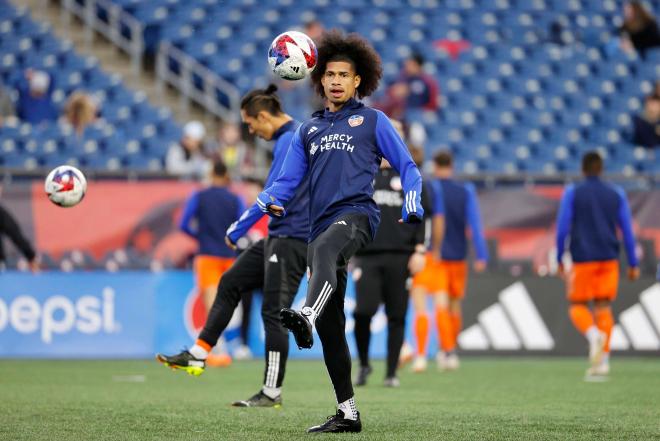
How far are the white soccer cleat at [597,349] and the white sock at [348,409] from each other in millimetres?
5690

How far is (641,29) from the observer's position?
23.1 meters

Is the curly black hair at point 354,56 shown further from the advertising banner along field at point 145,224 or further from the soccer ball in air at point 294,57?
the advertising banner along field at point 145,224

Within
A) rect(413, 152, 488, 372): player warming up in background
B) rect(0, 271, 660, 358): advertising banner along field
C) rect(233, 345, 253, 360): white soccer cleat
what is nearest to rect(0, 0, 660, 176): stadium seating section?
A: rect(0, 271, 660, 358): advertising banner along field

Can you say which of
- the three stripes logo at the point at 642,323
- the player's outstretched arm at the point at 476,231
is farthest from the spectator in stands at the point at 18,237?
the three stripes logo at the point at 642,323

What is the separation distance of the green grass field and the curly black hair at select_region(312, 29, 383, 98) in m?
2.01

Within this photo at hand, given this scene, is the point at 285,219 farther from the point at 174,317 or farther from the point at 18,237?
the point at 174,317

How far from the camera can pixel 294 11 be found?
21.7 meters

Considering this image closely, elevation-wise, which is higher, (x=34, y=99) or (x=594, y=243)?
(x=34, y=99)

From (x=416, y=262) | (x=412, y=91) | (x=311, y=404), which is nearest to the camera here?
(x=311, y=404)

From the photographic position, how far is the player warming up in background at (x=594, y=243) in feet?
39.1

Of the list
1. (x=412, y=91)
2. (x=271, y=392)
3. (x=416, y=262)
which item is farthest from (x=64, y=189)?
(x=412, y=91)

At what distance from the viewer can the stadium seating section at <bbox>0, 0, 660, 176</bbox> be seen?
1952cm

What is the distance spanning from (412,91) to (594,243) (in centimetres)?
867

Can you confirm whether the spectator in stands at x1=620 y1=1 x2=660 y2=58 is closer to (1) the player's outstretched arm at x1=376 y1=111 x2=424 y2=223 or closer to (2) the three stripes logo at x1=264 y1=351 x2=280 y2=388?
(2) the three stripes logo at x1=264 y1=351 x2=280 y2=388
